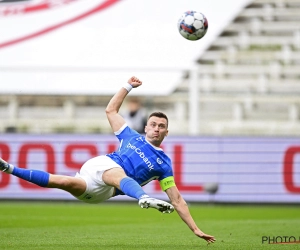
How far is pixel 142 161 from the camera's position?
25.4ft

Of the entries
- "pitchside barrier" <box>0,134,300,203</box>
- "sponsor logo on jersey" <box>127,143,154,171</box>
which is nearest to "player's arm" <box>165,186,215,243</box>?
"sponsor logo on jersey" <box>127,143,154,171</box>

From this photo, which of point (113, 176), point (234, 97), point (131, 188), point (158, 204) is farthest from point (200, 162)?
point (158, 204)

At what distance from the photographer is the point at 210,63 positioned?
77.4ft

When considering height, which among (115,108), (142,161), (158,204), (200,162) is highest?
(115,108)

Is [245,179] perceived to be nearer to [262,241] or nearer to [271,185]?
[271,185]

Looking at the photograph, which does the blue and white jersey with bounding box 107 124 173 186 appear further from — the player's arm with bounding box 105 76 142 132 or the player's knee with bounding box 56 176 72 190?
the player's knee with bounding box 56 176 72 190

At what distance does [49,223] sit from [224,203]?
5827 mm

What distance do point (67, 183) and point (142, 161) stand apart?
79cm

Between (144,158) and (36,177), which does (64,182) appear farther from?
(144,158)

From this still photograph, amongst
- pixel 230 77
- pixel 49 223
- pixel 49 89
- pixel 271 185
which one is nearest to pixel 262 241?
pixel 49 223

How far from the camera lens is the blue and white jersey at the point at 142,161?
305 inches

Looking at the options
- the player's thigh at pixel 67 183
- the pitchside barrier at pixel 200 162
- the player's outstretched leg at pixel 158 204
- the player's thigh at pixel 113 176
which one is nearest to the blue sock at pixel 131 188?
the player's thigh at pixel 113 176

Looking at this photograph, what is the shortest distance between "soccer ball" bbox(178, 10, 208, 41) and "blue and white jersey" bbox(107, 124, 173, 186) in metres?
2.21

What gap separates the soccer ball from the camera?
9.54 m
